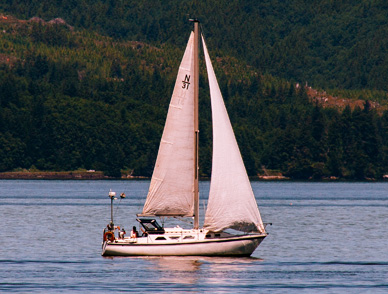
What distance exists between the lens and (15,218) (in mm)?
106688

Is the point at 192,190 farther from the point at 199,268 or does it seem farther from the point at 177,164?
the point at 199,268

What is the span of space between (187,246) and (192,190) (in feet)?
12.6

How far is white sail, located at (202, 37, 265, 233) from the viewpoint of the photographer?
60438mm

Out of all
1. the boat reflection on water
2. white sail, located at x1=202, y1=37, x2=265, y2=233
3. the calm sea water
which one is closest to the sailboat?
white sail, located at x1=202, y1=37, x2=265, y2=233

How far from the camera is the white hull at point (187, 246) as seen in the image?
2351 inches

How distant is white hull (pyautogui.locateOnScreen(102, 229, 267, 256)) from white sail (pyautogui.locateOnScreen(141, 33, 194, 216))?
2.10 m

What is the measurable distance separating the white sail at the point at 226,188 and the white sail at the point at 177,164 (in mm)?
1519

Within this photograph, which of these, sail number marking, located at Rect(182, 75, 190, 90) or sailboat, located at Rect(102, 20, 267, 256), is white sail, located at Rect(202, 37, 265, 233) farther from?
sail number marking, located at Rect(182, 75, 190, 90)

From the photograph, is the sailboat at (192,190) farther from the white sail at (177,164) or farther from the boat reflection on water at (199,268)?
the boat reflection on water at (199,268)

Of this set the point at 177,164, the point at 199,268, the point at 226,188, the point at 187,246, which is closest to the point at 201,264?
the point at 199,268

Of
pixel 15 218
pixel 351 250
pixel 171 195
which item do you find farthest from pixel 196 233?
pixel 15 218

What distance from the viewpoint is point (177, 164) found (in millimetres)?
61219

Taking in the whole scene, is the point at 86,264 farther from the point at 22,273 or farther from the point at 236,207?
the point at 236,207

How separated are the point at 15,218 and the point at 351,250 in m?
46.9
